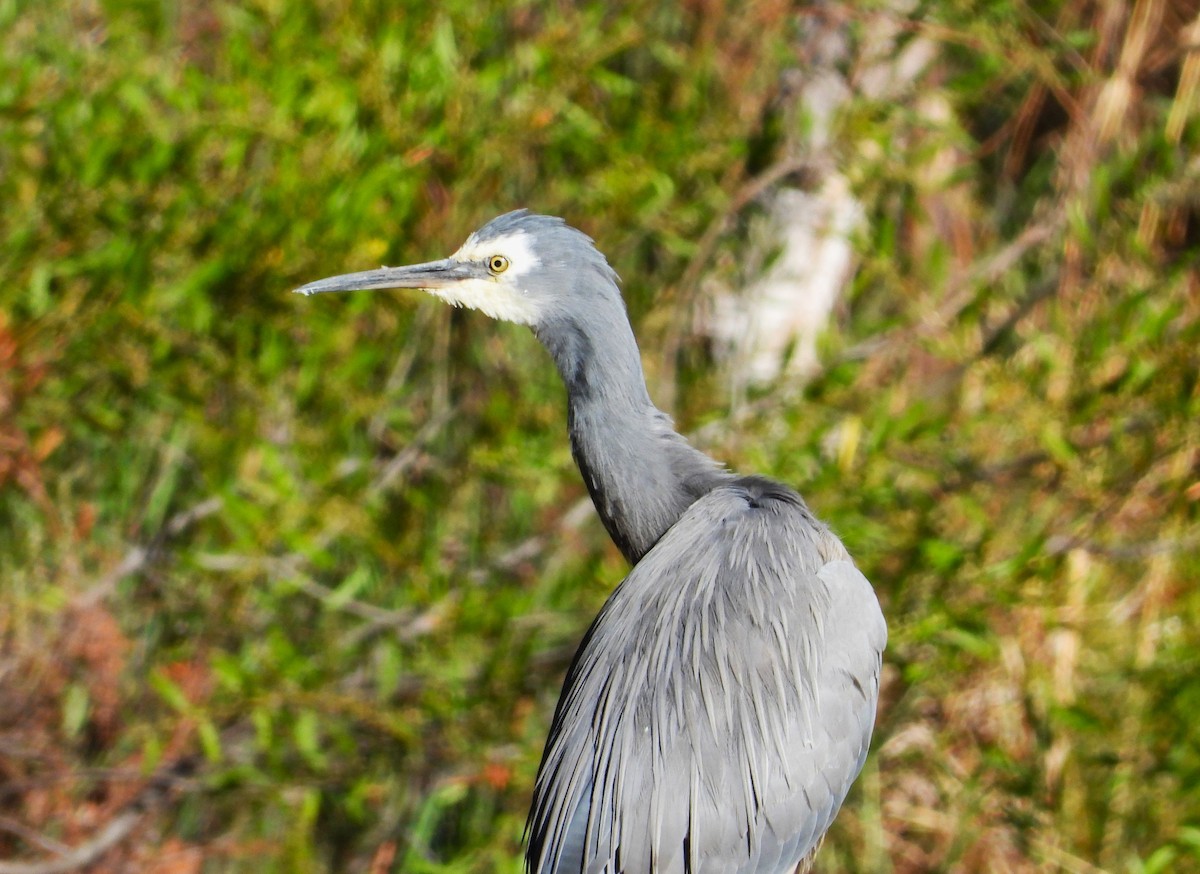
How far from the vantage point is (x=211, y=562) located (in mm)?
4027

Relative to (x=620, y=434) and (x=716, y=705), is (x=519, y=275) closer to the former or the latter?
(x=620, y=434)

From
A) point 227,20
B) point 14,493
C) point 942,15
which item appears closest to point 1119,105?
point 942,15

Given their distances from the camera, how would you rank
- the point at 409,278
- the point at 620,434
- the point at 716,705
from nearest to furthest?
1. the point at 716,705
2. the point at 620,434
3. the point at 409,278

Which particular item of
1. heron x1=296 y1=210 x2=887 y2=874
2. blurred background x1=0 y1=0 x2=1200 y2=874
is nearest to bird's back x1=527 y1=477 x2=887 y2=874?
heron x1=296 y1=210 x2=887 y2=874

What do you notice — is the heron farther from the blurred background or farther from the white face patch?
the blurred background

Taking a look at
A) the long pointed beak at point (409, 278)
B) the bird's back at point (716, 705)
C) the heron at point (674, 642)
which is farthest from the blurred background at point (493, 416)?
the bird's back at point (716, 705)

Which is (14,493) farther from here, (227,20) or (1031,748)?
(1031,748)

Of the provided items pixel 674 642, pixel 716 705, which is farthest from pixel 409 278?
pixel 716 705

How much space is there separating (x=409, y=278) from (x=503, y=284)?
21 cm

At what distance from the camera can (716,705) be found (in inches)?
104

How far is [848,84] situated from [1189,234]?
2.13m

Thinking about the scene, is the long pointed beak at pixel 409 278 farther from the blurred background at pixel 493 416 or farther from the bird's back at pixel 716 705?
the blurred background at pixel 493 416

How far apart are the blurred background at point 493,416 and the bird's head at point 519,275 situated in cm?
98

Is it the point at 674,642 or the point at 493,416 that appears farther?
the point at 493,416
